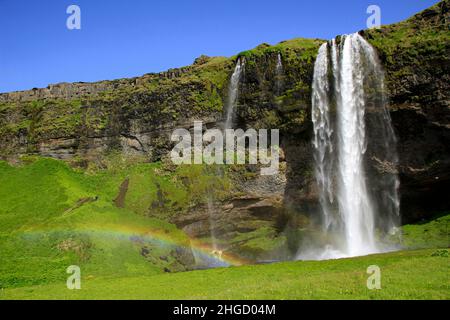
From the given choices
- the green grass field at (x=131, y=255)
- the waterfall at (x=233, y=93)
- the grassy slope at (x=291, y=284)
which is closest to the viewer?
the grassy slope at (x=291, y=284)

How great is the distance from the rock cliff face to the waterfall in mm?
764

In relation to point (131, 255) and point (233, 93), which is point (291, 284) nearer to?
point (131, 255)

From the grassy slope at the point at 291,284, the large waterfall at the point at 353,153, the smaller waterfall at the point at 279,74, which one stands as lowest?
the grassy slope at the point at 291,284

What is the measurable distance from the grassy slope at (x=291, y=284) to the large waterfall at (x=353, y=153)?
1341cm

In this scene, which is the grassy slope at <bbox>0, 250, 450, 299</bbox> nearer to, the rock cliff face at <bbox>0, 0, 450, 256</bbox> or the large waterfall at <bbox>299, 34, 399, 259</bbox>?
the large waterfall at <bbox>299, 34, 399, 259</bbox>

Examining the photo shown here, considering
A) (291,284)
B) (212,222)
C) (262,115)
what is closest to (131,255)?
(212,222)

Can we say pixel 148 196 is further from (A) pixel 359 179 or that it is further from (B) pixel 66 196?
(A) pixel 359 179

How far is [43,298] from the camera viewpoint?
982 inches

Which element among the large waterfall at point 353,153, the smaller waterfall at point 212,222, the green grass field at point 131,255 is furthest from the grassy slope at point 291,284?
the smaller waterfall at point 212,222

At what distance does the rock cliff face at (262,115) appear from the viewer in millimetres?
42562

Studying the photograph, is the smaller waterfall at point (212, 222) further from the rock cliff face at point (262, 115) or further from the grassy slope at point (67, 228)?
the grassy slope at point (67, 228)

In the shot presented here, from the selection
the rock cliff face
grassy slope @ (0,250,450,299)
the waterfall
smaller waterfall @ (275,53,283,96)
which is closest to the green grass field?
grassy slope @ (0,250,450,299)

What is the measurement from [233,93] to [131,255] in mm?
22359

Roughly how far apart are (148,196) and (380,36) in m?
29.4
